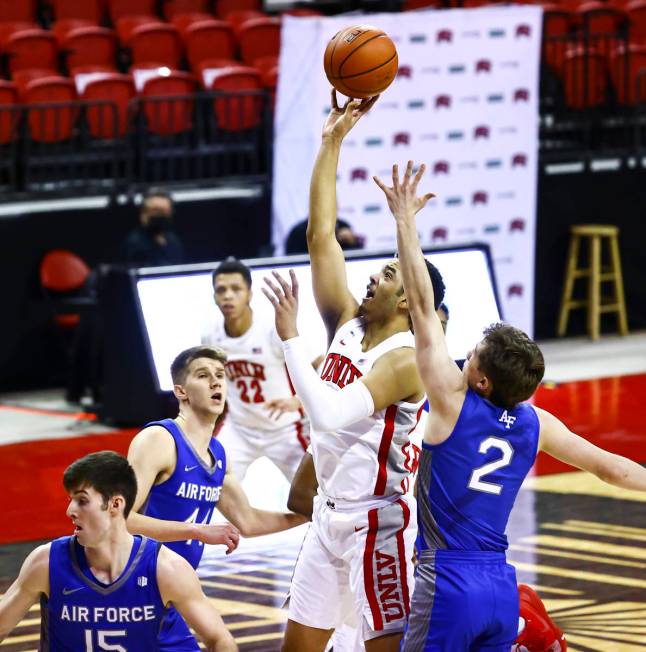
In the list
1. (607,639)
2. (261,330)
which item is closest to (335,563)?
(607,639)

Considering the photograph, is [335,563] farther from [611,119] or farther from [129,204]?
[611,119]

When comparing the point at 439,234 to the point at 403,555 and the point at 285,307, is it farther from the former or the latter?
the point at 285,307

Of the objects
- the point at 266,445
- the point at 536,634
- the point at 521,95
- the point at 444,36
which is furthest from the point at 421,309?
the point at 521,95

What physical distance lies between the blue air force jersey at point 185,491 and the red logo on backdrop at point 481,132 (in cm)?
800

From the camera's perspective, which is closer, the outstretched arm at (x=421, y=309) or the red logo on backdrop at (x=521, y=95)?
the outstretched arm at (x=421, y=309)

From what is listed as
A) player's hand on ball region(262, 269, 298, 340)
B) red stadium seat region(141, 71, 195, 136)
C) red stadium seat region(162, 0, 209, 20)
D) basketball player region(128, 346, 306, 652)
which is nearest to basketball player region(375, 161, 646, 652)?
player's hand on ball region(262, 269, 298, 340)

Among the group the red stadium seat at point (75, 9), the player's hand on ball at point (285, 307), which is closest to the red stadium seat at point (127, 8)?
the red stadium seat at point (75, 9)

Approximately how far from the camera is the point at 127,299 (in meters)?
10.8

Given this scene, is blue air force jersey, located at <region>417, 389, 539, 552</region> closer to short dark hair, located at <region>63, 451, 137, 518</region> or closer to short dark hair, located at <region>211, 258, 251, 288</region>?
short dark hair, located at <region>63, 451, 137, 518</region>

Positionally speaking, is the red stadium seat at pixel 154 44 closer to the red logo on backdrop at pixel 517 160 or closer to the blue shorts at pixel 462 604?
the red logo on backdrop at pixel 517 160

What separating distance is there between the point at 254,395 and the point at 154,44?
6.40 metres

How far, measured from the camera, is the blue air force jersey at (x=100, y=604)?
4309mm

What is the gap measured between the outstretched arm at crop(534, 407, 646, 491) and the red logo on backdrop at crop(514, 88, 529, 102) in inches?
339

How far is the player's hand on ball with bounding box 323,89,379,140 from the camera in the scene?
5.54 meters
